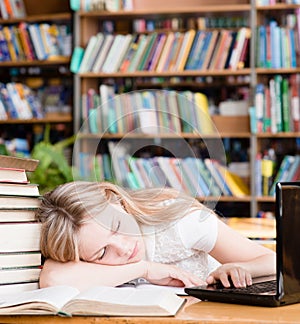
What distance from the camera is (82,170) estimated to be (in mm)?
1604

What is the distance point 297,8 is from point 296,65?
34 cm

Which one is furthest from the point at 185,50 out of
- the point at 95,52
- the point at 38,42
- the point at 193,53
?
the point at 38,42

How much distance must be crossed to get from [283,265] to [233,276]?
0.51ft

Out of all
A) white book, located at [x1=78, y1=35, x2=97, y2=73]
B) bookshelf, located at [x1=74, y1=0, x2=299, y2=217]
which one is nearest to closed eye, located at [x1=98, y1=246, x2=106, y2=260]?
bookshelf, located at [x1=74, y1=0, x2=299, y2=217]

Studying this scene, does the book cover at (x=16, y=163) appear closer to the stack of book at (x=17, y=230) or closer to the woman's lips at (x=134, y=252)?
the stack of book at (x=17, y=230)

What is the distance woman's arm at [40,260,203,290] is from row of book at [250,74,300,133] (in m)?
3.32

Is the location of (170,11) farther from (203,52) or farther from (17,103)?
(17,103)

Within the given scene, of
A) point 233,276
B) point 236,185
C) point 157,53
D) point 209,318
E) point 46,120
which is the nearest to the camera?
point 209,318

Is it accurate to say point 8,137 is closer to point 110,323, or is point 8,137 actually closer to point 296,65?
point 296,65

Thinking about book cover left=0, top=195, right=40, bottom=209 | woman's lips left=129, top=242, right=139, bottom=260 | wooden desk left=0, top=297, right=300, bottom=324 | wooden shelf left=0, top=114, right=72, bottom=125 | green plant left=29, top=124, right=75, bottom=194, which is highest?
book cover left=0, top=195, right=40, bottom=209

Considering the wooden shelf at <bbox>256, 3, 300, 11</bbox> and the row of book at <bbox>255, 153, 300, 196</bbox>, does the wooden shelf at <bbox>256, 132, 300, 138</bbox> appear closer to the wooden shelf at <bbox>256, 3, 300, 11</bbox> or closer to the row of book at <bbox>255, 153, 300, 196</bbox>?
the row of book at <bbox>255, 153, 300, 196</bbox>

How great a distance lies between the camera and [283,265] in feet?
3.88

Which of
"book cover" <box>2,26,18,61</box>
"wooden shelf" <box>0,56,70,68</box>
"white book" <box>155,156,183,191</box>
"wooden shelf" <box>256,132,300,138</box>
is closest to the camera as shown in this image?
"white book" <box>155,156,183,191</box>

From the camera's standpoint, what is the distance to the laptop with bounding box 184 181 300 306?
46.1 inches
